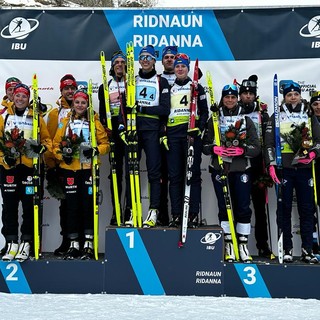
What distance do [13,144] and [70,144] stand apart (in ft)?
1.92

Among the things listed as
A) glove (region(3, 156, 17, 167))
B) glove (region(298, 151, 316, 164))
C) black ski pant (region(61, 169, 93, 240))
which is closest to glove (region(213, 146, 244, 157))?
glove (region(298, 151, 316, 164))

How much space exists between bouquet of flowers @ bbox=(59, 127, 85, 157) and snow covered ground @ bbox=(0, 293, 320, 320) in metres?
1.44

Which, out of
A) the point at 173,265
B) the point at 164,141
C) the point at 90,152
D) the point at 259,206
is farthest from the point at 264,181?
the point at 90,152

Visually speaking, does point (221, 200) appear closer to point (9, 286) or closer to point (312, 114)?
point (312, 114)

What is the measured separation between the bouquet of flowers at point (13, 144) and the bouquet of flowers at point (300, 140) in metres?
2.82

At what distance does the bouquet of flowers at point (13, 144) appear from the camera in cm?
504

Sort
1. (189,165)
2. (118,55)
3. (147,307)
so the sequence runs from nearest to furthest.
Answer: (147,307)
(189,165)
(118,55)

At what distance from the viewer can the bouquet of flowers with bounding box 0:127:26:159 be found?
5035 mm


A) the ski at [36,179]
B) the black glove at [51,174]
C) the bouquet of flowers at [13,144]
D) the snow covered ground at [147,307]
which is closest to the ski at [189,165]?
the snow covered ground at [147,307]

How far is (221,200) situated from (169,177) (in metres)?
0.61

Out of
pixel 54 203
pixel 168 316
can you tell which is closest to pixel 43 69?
pixel 54 203

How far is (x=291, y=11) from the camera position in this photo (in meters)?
5.95

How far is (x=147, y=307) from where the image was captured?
4.29m

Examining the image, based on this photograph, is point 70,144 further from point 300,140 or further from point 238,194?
point 300,140
